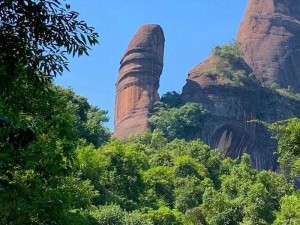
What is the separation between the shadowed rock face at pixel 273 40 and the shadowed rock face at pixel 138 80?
11899 mm

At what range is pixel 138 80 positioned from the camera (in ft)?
190

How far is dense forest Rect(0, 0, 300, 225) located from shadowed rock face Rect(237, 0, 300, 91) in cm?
1132

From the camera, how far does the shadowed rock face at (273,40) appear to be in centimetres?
6525

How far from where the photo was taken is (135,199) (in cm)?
3086

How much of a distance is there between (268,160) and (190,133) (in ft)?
23.9

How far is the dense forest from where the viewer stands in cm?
472

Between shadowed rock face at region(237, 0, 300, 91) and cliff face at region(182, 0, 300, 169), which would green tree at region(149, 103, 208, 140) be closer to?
cliff face at region(182, 0, 300, 169)

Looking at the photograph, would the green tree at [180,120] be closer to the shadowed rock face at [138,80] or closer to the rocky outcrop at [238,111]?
the rocky outcrop at [238,111]

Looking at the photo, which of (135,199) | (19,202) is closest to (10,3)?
(19,202)

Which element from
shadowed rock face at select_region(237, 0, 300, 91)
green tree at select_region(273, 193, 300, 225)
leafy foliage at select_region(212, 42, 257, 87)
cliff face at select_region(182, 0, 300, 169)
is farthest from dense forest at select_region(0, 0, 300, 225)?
shadowed rock face at select_region(237, 0, 300, 91)

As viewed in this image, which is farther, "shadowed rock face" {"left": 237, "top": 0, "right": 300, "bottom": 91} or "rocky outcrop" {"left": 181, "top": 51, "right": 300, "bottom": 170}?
"shadowed rock face" {"left": 237, "top": 0, "right": 300, "bottom": 91}

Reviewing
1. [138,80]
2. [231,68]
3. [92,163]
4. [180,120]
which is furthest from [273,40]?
[92,163]

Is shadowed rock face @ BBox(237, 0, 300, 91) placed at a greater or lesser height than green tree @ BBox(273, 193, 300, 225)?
greater

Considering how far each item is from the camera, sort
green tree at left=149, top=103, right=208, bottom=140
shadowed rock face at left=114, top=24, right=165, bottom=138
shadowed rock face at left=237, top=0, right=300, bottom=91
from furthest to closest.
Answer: shadowed rock face at left=237, top=0, right=300, bottom=91
shadowed rock face at left=114, top=24, right=165, bottom=138
green tree at left=149, top=103, right=208, bottom=140
